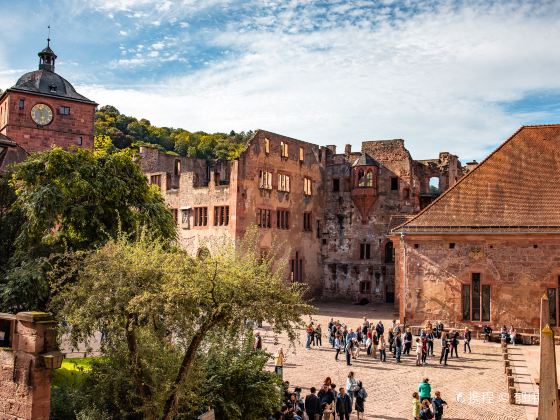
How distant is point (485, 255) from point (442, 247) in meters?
1.99

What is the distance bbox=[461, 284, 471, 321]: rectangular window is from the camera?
28.1 meters

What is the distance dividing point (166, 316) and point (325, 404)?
5233mm

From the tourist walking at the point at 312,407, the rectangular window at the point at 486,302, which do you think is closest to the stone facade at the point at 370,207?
the rectangular window at the point at 486,302

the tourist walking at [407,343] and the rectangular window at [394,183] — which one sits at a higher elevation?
the rectangular window at [394,183]

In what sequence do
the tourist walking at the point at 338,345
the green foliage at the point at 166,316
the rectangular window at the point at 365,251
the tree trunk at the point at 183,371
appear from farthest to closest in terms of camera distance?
the rectangular window at the point at 365,251 < the tourist walking at the point at 338,345 < the tree trunk at the point at 183,371 < the green foliage at the point at 166,316

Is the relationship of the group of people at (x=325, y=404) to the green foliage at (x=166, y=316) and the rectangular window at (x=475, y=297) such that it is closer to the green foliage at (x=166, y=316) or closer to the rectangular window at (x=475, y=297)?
the green foliage at (x=166, y=316)

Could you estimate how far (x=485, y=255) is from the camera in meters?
28.0

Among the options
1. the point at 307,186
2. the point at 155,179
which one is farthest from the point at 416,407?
Result: the point at 155,179

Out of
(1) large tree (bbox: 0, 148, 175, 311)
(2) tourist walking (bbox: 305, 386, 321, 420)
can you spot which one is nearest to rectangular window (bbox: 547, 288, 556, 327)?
(2) tourist walking (bbox: 305, 386, 321, 420)

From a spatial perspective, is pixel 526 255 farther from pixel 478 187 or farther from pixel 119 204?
pixel 119 204

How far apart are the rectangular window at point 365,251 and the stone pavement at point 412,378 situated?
19.6m

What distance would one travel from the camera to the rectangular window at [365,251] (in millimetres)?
46856

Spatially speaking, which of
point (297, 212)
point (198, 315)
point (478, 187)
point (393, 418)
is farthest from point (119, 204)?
point (297, 212)

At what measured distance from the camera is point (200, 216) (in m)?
43.4
